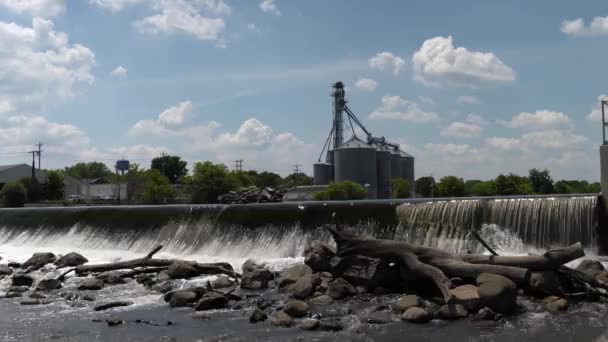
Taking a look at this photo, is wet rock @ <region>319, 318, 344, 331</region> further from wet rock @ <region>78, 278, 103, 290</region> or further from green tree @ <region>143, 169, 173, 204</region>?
green tree @ <region>143, 169, 173, 204</region>

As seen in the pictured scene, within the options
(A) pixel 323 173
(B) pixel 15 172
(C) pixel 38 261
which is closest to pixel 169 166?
(B) pixel 15 172

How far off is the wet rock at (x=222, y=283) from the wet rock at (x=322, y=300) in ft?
10.9

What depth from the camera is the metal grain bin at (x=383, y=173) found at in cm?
8512

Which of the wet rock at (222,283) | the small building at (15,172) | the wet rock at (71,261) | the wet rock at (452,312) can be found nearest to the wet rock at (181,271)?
the wet rock at (222,283)

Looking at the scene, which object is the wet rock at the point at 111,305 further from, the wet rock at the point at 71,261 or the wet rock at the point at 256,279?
the wet rock at the point at 71,261

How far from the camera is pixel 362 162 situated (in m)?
81.9

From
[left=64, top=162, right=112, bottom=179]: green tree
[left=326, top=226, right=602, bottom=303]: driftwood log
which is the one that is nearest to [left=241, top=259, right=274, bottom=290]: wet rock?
[left=326, top=226, right=602, bottom=303]: driftwood log

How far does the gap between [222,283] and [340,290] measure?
12.4ft

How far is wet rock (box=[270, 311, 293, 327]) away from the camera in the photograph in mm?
12336

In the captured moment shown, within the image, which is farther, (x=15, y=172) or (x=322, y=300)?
(x=15, y=172)

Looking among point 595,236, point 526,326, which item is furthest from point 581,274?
point 595,236

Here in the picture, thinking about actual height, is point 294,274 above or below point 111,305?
above

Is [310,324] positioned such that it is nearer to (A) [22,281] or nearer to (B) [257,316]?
(B) [257,316]

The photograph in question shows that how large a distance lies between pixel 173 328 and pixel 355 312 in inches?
143
